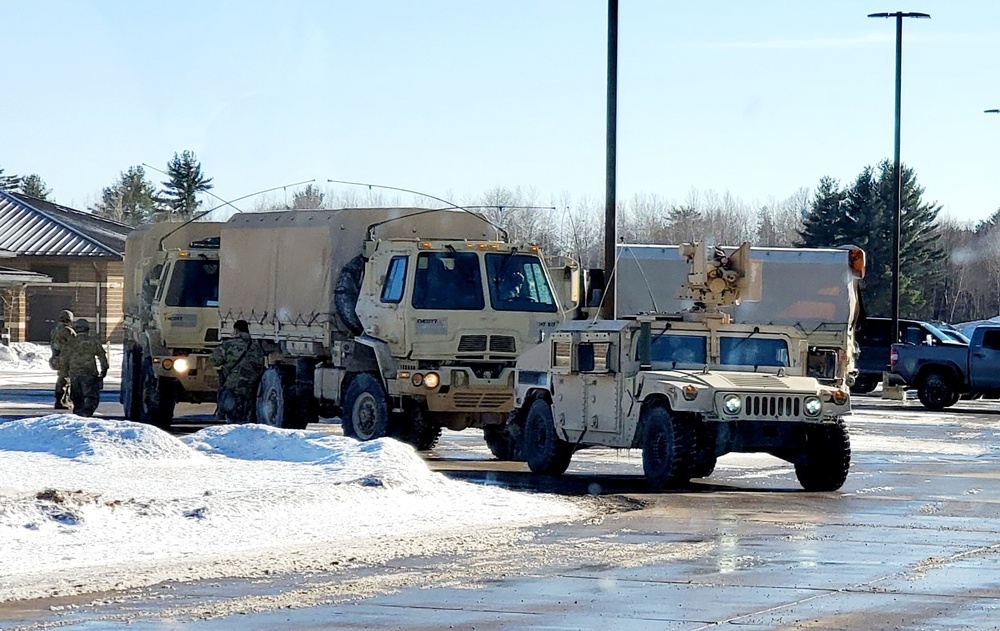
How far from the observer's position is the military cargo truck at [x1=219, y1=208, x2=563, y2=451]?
874 inches

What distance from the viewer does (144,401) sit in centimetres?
2847

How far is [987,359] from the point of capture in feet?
129

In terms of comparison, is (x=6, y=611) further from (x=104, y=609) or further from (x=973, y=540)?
(x=973, y=540)

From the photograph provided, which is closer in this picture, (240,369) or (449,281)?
(449,281)

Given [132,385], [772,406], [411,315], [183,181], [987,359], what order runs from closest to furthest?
[772,406] → [411,315] → [132,385] → [987,359] → [183,181]

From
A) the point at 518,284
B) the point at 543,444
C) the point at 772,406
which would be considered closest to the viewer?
the point at 772,406

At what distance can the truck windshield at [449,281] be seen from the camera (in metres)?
22.2

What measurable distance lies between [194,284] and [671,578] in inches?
700

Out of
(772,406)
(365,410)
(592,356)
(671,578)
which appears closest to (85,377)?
(365,410)

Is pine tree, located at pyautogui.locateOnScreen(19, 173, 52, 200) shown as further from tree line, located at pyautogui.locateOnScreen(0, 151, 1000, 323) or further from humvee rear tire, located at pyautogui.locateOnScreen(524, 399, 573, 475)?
humvee rear tire, located at pyautogui.locateOnScreen(524, 399, 573, 475)

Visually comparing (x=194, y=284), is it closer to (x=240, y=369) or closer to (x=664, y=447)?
(x=240, y=369)

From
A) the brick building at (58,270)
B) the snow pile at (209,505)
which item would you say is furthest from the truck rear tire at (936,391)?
the brick building at (58,270)

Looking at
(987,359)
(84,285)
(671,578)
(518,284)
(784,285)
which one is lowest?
(671,578)

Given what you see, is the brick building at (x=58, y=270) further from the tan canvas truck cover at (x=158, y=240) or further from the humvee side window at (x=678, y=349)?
the humvee side window at (x=678, y=349)
